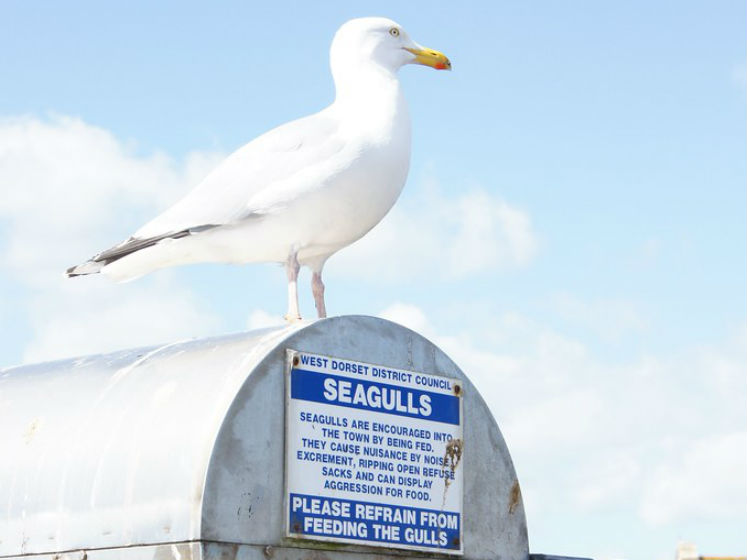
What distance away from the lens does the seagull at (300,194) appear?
7.64m

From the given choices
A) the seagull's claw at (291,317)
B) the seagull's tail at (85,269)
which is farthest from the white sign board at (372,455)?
the seagull's tail at (85,269)

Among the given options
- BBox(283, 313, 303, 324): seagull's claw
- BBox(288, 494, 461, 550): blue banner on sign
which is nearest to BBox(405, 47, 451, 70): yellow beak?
BBox(283, 313, 303, 324): seagull's claw

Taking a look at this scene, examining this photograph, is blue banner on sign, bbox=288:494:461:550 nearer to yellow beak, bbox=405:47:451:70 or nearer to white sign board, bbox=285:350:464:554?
white sign board, bbox=285:350:464:554

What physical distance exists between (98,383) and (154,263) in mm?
1763

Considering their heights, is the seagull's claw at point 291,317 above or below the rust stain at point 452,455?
above

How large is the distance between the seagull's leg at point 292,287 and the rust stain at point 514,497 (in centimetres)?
161

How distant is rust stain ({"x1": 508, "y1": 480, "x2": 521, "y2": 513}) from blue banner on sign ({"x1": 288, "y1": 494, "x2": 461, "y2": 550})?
0.44 m

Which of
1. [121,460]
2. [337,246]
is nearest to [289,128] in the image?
[337,246]

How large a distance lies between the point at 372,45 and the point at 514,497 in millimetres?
3069

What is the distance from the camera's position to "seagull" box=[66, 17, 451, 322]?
25.1ft

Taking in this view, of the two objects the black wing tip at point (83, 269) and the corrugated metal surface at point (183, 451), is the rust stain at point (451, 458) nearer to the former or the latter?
the corrugated metal surface at point (183, 451)

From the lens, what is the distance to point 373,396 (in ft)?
20.0

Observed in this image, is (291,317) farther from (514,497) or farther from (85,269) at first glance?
(514,497)

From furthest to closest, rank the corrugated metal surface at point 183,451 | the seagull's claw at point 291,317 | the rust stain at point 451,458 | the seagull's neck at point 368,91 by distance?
the seagull's neck at point 368,91 < the seagull's claw at point 291,317 < the rust stain at point 451,458 < the corrugated metal surface at point 183,451
